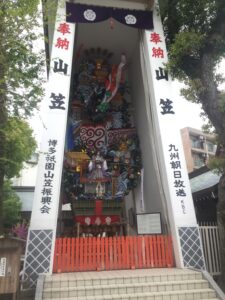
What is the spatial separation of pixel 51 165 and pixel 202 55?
5.35 m

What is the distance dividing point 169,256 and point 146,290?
72.0 inches

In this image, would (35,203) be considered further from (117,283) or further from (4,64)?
(4,64)

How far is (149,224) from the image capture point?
9.91 meters

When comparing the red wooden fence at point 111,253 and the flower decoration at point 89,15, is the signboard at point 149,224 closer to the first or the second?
the red wooden fence at point 111,253

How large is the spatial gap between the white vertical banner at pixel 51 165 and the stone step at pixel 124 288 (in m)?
1.04

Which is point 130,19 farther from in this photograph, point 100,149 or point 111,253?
point 111,253

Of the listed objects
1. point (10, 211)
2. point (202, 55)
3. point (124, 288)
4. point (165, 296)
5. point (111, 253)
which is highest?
point (202, 55)

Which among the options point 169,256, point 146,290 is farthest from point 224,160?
point 146,290

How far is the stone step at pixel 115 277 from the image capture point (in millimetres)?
6867

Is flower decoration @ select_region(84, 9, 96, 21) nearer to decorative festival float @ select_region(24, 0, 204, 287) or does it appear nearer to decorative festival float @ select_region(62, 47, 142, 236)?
decorative festival float @ select_region(24, 0, 204, 287)

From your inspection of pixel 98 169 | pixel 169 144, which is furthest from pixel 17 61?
A: pixel 98 169

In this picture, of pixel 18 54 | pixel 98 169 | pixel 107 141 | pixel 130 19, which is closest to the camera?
pixel 18 54

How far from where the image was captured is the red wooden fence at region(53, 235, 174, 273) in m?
8.05

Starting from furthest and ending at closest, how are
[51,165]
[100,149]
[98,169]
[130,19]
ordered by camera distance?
[100,149], [98,169], [130,19], [51,165]
